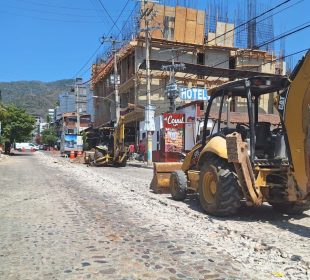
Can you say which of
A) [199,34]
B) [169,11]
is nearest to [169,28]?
[169,11]

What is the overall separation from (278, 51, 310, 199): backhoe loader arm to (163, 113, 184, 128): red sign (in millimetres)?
25075

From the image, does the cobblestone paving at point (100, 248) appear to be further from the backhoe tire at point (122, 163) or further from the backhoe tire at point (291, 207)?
the backhoe tire at point (122, 163)

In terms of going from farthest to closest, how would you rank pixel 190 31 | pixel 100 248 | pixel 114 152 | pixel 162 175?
pixel 190 31 < pixel 114 152 < pixel 162 175 < pixel 100 248

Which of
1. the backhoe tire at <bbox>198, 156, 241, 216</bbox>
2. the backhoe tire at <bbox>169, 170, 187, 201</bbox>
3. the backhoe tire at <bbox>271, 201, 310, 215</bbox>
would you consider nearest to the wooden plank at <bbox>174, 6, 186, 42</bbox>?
the backhoe tire at <bbox>169, 170, 187, 201</bbox>

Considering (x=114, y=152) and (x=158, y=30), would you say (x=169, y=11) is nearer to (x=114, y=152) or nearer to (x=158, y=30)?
(x=158, y=30)

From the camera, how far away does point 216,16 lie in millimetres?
52750

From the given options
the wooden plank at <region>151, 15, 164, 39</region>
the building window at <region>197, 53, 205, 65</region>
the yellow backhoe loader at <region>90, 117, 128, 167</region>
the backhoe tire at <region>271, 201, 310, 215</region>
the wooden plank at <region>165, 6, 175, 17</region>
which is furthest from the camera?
the building window at <region>197, 53, 205, 65</region>

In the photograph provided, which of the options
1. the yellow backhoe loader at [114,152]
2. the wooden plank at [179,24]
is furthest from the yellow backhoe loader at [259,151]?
the wooden plank at [179,24]

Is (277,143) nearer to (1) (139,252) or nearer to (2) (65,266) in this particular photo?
(1) (139,252)

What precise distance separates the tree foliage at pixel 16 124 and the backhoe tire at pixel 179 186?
5811 cm

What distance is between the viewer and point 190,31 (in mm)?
51250

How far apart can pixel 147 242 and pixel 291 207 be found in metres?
3.83

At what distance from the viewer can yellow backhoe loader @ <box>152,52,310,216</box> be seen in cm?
789

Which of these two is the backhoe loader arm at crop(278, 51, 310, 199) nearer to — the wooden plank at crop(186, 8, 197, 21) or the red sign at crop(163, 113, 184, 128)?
the red sign at crop(163, 113, 184, 128)
